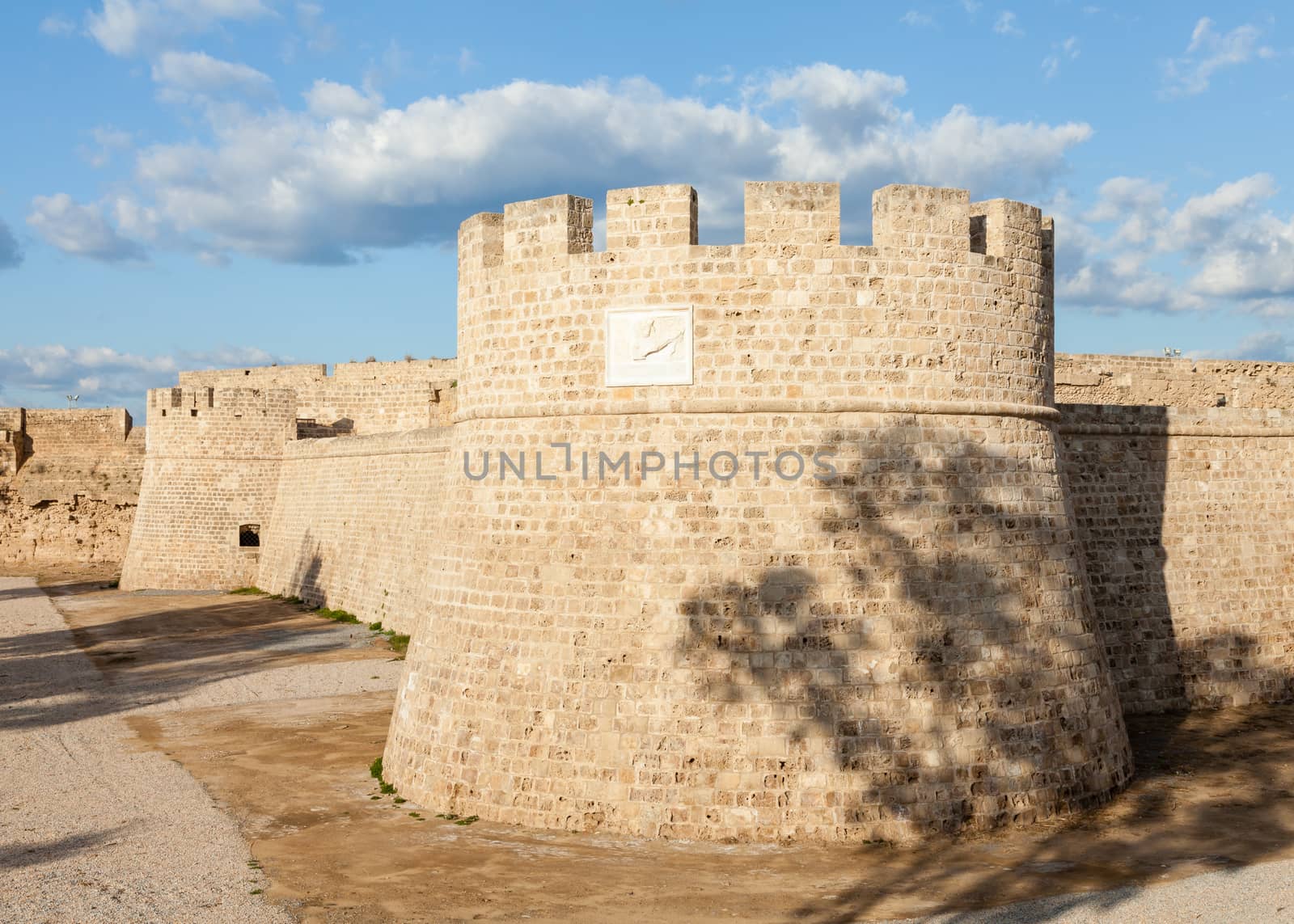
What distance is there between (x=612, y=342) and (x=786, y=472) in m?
1.90

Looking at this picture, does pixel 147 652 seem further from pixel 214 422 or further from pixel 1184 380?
pixel 1184 380

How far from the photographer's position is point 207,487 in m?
30.0

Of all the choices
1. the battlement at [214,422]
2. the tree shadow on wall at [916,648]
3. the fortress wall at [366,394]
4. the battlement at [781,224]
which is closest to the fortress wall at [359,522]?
the battlement at [214,422]

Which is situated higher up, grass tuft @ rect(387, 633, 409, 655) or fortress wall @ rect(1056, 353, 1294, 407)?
fortress wall @ rect(1056, 353, 1294, 407)

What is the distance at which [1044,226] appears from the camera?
10734mm

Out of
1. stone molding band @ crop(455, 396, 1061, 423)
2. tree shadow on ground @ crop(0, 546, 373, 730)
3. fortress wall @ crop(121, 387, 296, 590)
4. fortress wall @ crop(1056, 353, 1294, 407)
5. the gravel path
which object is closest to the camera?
the gravel path

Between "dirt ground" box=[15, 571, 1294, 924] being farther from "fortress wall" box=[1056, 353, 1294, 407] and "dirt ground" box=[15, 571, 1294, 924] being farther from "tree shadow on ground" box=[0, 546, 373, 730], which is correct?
"fortress wall" box=[1056, 353, 1294, 407]

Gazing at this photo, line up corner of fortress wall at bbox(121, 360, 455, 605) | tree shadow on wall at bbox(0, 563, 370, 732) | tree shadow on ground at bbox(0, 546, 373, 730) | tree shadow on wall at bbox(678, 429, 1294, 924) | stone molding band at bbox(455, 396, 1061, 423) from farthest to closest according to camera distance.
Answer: corner of fortress wall at bbox(121, 360, 455, 605)
tree shadow on ground at bbox(0, 546, 373, 730)
tree shadow on wall at bbox(0, 563, 370, 732)
stone molding band at bbox(455, 396, 1061, 423)
tree shadow on wall at bbox(678, 429, 1294, 924)

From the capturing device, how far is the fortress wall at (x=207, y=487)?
30000 millimetres

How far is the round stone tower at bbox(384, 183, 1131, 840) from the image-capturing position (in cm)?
885

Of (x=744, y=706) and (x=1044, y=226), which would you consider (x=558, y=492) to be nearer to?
(x=744, y=706)

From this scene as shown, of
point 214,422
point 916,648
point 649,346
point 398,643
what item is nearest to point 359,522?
point 398,643

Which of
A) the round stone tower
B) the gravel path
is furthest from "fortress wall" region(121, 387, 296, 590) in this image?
the round stone tower

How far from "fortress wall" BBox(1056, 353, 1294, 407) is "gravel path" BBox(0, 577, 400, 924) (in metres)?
15.4
